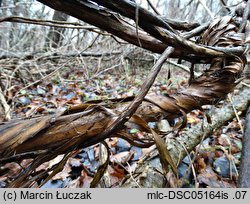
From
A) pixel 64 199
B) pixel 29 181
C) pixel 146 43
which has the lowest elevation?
pixel 64 199

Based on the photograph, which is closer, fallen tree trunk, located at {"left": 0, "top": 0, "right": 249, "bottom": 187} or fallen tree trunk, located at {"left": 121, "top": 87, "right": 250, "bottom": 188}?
fallen tree trunk, located at {"left": 0, "top": 0, "right": 249, "bottom": 187}

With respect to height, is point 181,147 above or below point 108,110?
below

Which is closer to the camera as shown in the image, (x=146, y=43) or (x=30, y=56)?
(x=146, y=43)

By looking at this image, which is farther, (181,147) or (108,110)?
(181,147)

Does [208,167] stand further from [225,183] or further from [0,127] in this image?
[0,127]

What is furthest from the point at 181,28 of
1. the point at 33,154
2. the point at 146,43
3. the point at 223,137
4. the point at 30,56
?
the point at 30,56

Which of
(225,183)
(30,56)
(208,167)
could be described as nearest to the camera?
(225,183)

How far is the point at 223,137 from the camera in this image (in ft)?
4.12

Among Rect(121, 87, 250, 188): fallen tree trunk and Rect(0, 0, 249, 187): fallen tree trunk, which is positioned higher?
Rect(0, 0, 249, 187): fallen tree trunk

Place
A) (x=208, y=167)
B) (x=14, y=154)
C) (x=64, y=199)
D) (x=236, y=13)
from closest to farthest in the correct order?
(x=14, y=154)
(x=64, y=199)
(x=236, y=13)
(x=208, y=167)

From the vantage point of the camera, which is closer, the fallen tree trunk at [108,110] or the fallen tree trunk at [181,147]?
the fallen tree trunk at [108,110]

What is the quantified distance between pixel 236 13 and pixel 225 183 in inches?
25.1

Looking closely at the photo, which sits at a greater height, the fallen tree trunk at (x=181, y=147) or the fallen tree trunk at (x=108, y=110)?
the fallen tree trunk at (x=108, y=110)

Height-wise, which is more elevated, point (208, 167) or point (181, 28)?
point (181, 28)
